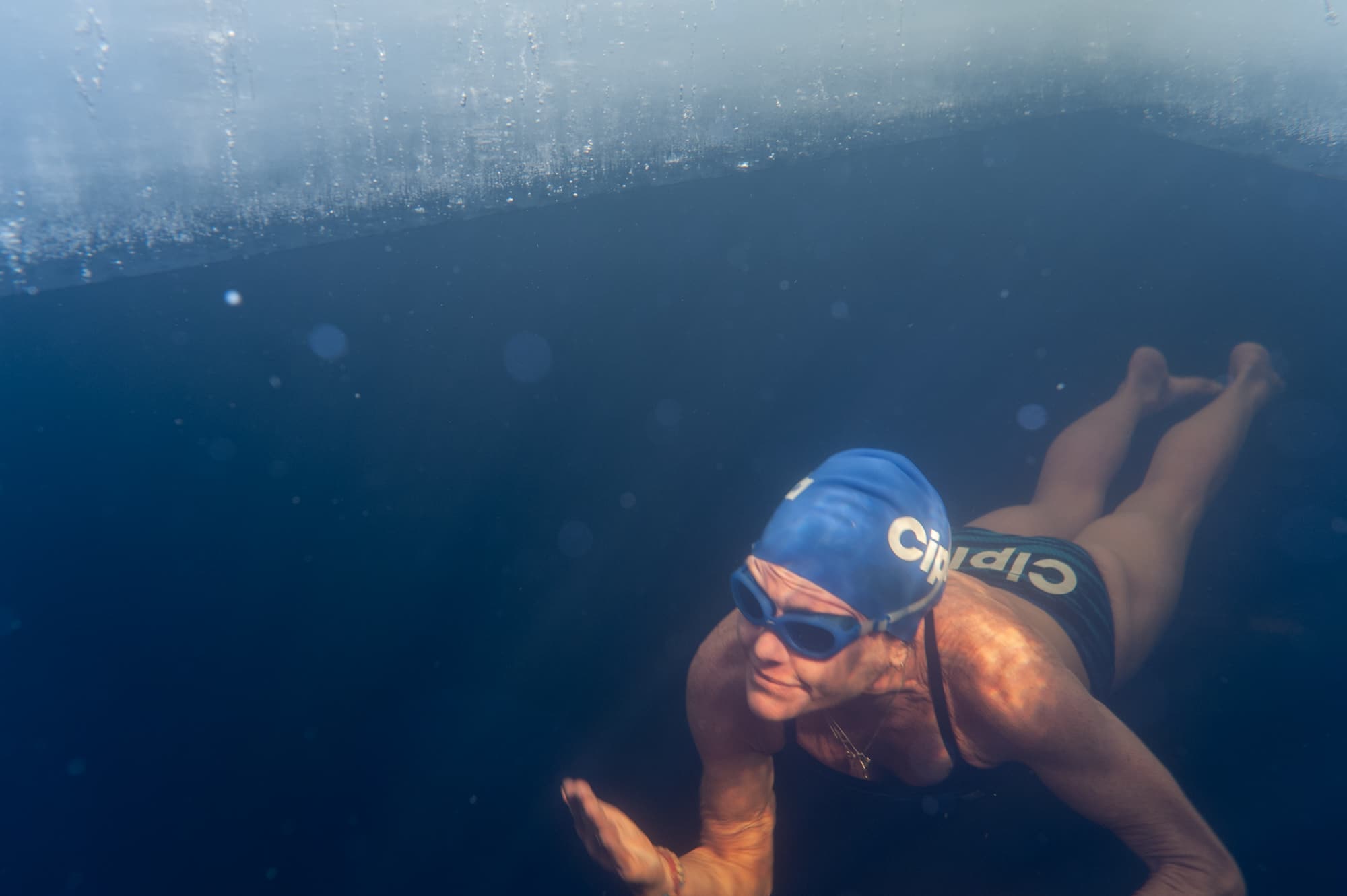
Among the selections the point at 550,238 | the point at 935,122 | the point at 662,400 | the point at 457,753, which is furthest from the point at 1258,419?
the point at 457,753

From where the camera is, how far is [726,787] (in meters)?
2.02

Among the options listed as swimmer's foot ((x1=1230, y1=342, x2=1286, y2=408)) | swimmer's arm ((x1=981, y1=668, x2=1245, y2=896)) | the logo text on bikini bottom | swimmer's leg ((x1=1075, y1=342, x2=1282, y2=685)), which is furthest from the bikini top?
swimmer's foot ((x1=1230, y1=342, x2=1286, y2=408))

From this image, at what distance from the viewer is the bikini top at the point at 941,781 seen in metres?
1.66

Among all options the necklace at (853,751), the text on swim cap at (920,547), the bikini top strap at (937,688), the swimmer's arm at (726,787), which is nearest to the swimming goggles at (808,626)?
the text on swim cap at (920,547)

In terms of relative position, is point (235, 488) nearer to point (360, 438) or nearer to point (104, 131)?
point (360, 438)

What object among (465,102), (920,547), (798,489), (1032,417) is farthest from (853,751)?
(465,102)

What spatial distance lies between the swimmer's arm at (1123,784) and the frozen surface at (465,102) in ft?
7.73

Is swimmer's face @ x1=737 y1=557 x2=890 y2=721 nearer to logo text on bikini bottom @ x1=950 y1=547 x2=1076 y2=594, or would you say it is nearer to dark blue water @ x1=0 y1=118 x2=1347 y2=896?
logo text on bikini bottom @ x1=950 y1=547 x2=1076 y2=594

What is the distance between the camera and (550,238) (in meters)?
2.45

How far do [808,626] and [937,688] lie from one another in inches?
20.5

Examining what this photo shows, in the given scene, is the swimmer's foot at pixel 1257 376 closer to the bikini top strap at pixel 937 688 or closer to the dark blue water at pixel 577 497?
the dark blue water at pixel 577 497

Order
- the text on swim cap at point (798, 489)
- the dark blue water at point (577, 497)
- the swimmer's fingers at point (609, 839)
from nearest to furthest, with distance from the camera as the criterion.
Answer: the swimmer's fingers at point (609, 839) < the text on swim cap at point (798, 489) < the dark blue water at point (577, 497)

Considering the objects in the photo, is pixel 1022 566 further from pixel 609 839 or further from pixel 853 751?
pixel 609 839

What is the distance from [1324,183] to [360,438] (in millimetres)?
4719
